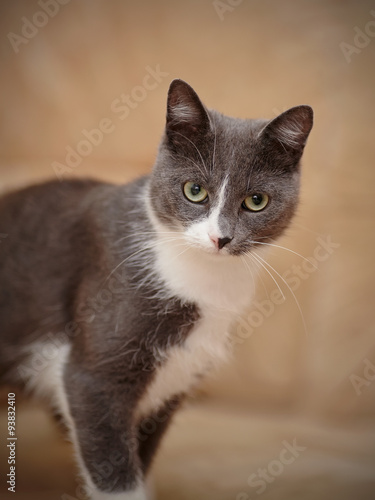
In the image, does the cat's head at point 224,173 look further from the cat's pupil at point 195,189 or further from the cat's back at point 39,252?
the cat's back at point 39,252

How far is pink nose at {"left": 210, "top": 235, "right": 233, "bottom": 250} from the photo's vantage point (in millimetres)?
1508

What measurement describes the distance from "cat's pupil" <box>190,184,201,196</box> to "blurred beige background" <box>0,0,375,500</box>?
2.58 ft

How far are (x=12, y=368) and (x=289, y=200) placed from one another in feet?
3.50

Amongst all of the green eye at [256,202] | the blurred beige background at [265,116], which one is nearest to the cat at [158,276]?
the green eye at [256,202]

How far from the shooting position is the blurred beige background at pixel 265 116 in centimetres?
234

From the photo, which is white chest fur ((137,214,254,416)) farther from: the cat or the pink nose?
the pink nose

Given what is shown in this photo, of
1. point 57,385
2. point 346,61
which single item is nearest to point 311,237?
point 346,61

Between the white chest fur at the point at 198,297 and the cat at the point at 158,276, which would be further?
the white chest fur at the point at 198,297

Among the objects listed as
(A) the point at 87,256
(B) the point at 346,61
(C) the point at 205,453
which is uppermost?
(B) the point at 346,61

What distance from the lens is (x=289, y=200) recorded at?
1.68m

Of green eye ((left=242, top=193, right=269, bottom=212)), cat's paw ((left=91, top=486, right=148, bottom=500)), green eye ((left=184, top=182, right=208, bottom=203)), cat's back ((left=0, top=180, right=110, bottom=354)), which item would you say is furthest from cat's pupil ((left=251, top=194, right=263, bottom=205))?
cat's paw ((left=91, top=486, right=148, bottom=500))

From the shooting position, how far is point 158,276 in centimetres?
171

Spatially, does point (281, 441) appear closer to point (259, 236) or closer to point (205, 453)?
point (205, 453)

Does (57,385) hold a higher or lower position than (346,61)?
lower
